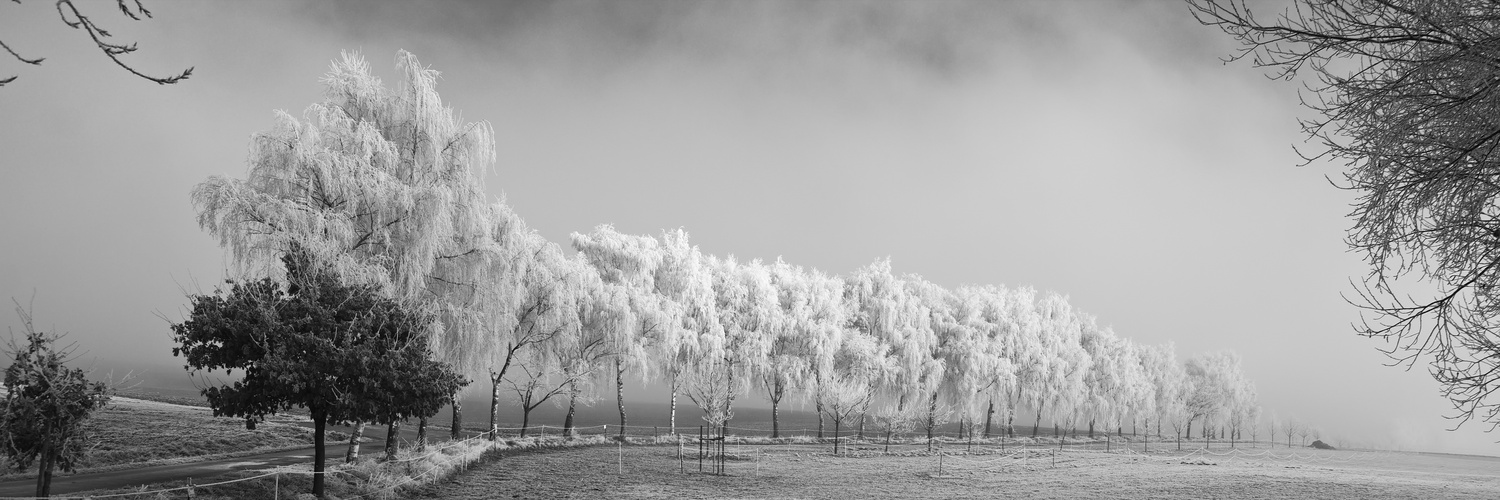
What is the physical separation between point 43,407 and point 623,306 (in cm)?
2623

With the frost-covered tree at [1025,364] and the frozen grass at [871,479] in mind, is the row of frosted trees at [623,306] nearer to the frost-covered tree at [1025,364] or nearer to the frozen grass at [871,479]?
the frost-covered tree at [1025,364]

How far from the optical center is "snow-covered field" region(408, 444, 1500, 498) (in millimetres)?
22938

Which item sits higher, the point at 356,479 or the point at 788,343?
the point at 788,343

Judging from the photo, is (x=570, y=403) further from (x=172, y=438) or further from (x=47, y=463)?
(x=47, y=463)

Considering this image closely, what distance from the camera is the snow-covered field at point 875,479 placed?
903 inches

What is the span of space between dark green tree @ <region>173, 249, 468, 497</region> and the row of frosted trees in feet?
7.03

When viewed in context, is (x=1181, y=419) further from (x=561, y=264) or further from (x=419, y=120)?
(x=419, y=120)

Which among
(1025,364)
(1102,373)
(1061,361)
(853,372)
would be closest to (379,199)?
(853,372)

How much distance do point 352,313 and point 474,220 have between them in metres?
6.75

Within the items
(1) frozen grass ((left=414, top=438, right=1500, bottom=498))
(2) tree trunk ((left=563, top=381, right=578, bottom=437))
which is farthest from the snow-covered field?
(2) tree trunk ((left=563, top=381, right=578, bottom=437))

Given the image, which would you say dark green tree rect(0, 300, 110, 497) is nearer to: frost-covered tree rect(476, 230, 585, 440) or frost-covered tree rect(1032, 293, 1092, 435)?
frost-covered tree rect(476, 230, 585, 440)

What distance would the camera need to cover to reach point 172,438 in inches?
961

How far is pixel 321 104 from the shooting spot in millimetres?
20906

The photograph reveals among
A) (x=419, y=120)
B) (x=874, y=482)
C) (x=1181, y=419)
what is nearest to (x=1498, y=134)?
(x=419, y=120)
